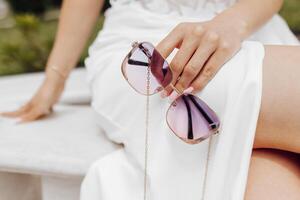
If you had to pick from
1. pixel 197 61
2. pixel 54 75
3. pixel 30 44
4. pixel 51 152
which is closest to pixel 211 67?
pixel 197 61

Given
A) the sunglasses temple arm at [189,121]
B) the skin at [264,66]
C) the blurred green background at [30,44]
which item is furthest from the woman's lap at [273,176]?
the blurred green background at [30,44]

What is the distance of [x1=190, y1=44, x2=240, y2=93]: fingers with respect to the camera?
805 millimetres

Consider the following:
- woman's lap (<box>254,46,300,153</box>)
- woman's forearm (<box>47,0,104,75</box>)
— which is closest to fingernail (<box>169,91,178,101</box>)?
woman's lap (<box>254,46,300,153</box>)

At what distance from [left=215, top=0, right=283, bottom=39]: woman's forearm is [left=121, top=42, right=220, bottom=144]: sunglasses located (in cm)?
15

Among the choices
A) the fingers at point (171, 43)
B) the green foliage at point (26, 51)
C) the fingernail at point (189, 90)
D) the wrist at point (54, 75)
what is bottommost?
the green foliage at point (26, 51)

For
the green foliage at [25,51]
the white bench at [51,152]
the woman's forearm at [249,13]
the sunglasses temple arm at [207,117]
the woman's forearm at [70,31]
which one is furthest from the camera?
the green foliage at [25,51]

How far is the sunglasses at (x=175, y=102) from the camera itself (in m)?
0.77

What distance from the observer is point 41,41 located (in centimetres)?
260

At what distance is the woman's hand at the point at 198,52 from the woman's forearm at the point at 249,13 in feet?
0.18

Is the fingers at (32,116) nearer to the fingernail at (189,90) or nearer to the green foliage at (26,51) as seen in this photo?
the fingernail at (189,90)

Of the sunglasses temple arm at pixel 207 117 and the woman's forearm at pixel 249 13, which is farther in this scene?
the woman's forearm at pixel 249 13

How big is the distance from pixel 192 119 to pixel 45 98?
1.69 ft

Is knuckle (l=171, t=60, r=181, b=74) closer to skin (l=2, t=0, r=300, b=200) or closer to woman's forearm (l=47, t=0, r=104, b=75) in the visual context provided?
skin (l=2, t=0, r=300, b=200)

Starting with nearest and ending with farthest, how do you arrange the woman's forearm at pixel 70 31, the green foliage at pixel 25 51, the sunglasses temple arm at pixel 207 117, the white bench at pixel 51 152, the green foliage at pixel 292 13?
the sunglasses temple arm at pixel 207 117 → the white bench at pixel 51 152 → the woman's forearm at pixel 70 31 → the green foliage at pixel 25 51 → the green foliage at pixel 292 13
